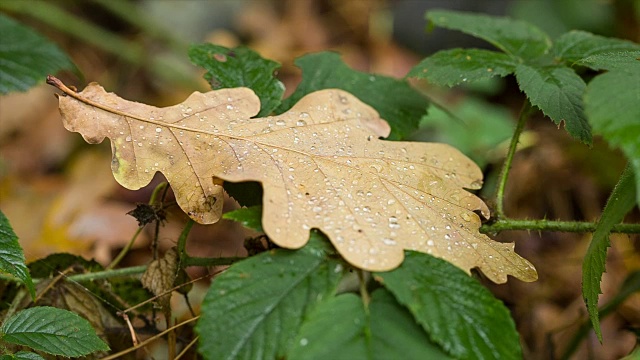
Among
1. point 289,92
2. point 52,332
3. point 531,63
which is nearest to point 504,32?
point 531,63

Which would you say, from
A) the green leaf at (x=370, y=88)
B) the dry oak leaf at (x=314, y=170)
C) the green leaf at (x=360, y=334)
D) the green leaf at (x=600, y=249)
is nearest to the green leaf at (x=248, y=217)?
the dry oak leaf at (x=314, y=170)

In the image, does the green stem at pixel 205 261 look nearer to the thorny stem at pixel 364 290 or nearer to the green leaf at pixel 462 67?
the thorny stem at pixel 364 290

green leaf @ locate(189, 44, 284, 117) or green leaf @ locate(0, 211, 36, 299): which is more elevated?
green leaf @ locate(189, 44, 284, 117)

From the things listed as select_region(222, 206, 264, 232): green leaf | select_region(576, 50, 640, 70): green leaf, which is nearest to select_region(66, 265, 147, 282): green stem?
select_region(222, 206, 264, 232): green leaf

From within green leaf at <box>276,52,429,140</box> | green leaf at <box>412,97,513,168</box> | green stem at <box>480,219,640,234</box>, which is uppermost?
green leaf at <box>276,52,429,140</box>

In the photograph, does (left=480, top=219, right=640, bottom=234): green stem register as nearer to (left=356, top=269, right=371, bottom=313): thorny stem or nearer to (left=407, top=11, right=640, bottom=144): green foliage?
(left=407, top=11, right=640, bottom=144): green foliage

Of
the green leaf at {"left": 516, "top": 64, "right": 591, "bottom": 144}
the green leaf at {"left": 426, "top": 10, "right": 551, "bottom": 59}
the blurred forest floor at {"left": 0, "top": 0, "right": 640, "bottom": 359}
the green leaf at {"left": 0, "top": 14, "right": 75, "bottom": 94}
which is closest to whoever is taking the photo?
the green leaf at {"left": 516, "top": 64, "right": 591, "bottom": 144}

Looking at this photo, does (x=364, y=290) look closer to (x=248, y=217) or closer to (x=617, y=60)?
(x=248, y=217)
